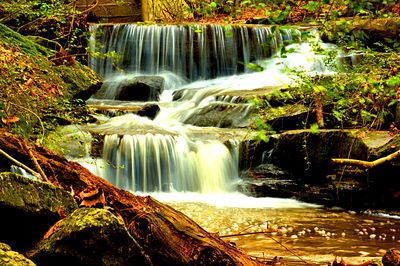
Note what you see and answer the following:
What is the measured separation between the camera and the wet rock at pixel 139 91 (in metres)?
14.6

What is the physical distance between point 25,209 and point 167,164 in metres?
6.93

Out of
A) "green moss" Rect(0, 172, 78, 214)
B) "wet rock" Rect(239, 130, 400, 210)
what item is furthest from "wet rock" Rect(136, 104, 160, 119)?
"green moss" Rect(0, 172, 78, 214)

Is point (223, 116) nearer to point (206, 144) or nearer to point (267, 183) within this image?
point (206, 144)

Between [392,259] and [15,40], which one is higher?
[15,40]

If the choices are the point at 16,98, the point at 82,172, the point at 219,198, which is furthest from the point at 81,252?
the point at 219,198

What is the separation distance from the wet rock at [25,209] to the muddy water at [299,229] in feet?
7.16

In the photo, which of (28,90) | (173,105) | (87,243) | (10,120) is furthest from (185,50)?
(87,243)

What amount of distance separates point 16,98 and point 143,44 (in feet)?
38.4

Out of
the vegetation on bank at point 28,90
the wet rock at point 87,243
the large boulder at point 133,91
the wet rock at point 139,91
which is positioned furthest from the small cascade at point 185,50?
the wet rock at point 87,243

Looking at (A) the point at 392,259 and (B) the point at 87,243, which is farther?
(A) the point at 392,259

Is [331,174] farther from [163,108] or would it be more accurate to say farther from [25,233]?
[25,233]

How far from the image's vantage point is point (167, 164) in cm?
1023

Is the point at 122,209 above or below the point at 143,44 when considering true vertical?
below

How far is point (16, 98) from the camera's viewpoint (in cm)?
581
